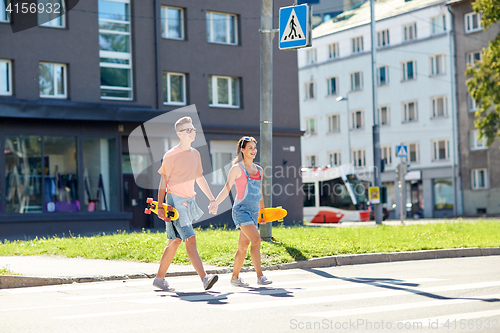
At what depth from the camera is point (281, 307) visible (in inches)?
280

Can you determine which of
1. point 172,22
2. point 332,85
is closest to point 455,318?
point 172,22

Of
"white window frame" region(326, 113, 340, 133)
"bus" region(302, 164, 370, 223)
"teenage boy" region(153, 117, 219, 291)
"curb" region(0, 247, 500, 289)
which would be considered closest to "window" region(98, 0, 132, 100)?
"bus" region(302, 164, 370, 223)

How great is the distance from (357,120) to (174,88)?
30622 millimetres

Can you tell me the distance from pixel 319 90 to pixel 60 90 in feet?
121

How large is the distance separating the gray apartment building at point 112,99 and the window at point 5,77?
0.03 meters

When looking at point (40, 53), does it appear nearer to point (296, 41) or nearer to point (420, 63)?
point (296, 41)

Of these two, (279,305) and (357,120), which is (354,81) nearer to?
(357,120)

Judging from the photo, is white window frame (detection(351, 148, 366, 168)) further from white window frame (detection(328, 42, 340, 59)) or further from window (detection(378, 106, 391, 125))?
white window frame (detection(328, 42, 340, 59))

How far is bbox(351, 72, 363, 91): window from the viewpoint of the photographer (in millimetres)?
56156

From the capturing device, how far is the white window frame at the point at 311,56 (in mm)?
60422

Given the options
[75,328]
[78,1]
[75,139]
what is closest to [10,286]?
[75,328]

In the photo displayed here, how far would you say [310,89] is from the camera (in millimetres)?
60656

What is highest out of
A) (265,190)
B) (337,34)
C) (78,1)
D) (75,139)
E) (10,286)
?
(337,34)

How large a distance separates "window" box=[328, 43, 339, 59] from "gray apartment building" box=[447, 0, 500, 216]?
11.0 metres
